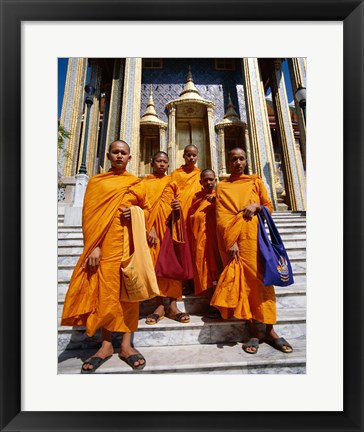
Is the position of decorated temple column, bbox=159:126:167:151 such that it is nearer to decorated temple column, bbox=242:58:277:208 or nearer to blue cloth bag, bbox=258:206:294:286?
decorated temple column, bbox=242:58:277:208

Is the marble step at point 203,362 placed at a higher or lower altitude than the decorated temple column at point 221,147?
lower

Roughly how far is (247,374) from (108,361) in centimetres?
106

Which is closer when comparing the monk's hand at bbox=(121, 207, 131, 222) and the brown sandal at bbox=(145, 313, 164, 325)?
the monk's hand at bbox=(121, 207, 131, 222)

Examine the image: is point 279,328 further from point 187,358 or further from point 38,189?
point 38,189

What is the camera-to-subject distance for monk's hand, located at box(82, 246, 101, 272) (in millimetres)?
1833

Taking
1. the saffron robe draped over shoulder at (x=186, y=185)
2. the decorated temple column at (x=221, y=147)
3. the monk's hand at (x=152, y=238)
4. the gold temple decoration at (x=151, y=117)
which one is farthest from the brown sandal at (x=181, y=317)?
the gold temple decoration at (x=151, y=117)

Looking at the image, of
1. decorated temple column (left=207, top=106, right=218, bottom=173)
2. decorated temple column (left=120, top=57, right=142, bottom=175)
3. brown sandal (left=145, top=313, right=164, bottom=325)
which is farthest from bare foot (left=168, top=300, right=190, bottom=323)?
decorated temple column (left=207, top=106, right=218, bottom=173)

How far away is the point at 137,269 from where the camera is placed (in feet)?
6.09

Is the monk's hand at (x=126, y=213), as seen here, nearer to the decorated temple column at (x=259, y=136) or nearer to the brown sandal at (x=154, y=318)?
the brown sandal at (x=154, y=318)

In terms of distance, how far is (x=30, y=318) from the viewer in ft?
5.94

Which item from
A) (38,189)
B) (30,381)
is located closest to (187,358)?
(30,381)

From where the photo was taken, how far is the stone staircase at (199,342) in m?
1.91

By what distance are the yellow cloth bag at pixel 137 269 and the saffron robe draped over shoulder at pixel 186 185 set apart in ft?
2.71

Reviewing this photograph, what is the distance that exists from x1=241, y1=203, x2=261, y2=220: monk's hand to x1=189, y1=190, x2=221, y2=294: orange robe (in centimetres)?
50
